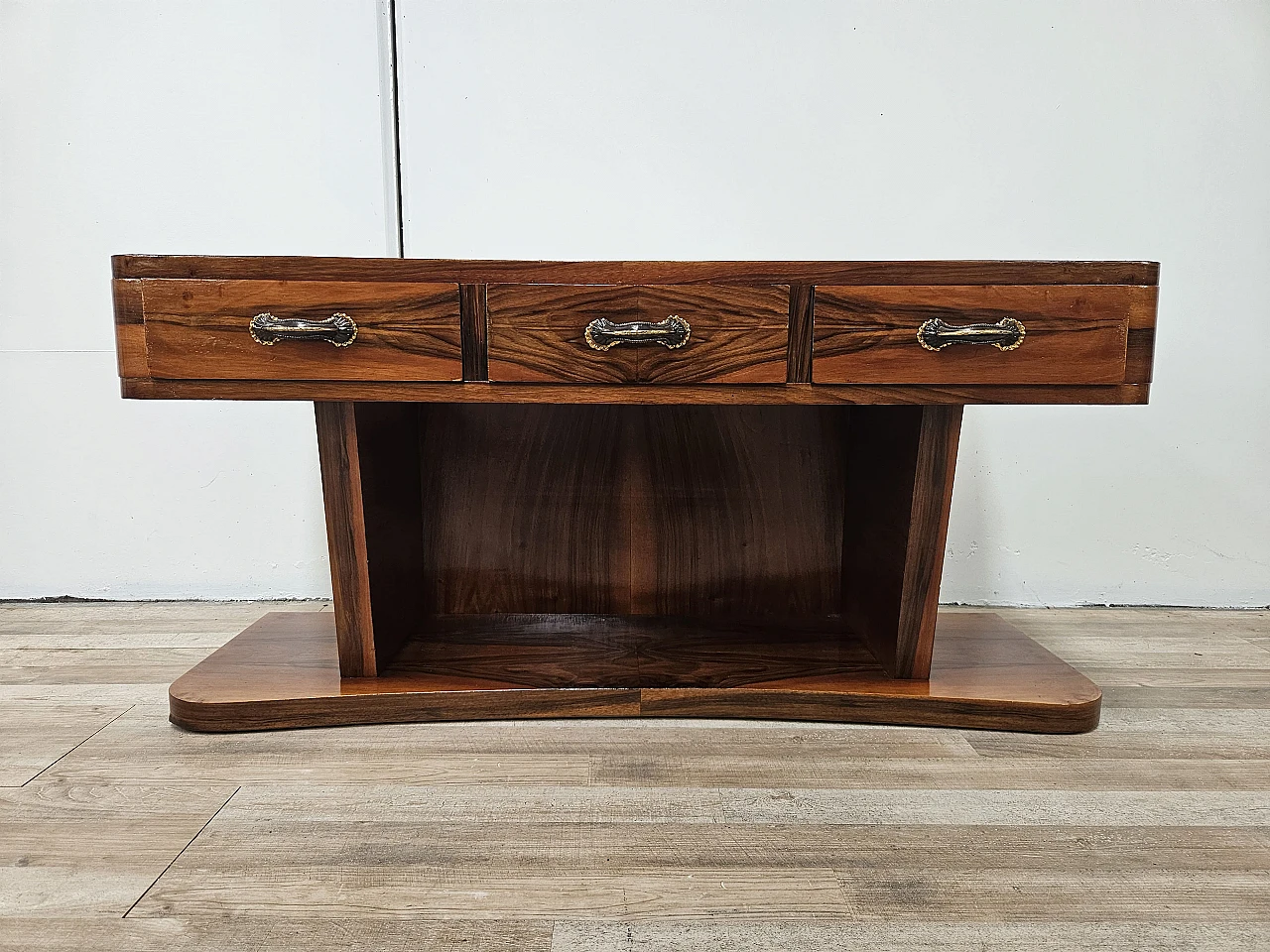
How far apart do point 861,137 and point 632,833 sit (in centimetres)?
125

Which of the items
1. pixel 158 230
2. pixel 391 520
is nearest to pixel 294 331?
pixel 391 520

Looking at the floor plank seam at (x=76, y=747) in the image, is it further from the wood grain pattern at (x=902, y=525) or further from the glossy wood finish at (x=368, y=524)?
the wood grain pattern at (x=902, y=525)

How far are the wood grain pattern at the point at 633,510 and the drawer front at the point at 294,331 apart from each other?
1.14 ft

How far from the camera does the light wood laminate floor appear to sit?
65 cm

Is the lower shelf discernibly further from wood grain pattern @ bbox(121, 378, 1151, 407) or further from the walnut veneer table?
wood grain pattern @ bbox(121, 378, 1151, 407)

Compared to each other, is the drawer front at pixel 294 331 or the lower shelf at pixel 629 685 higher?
the drawer front at pixel 294 331

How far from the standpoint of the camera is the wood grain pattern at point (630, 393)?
937 millimetres

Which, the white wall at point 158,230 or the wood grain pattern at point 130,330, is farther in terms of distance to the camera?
the white wall at point 158,230

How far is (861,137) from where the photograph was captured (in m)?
1.54

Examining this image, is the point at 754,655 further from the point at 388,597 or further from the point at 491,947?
the point at 491,947

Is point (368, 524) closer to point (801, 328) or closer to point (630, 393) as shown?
point (630, 393)

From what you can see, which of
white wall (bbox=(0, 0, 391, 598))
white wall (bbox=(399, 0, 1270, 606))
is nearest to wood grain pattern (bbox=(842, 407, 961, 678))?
white wall (bbox=(399, 0, 1270, 606))

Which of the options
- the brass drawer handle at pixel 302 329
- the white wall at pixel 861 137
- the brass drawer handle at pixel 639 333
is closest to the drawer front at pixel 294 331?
the brass drawer handle at pixel 302 329

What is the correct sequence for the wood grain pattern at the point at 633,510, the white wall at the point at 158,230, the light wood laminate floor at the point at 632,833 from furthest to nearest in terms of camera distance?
the white wall at the point at 158,230 → the wood grain pattern at the point at 633,510 → the light wood laminate floor at the point at 632,833
